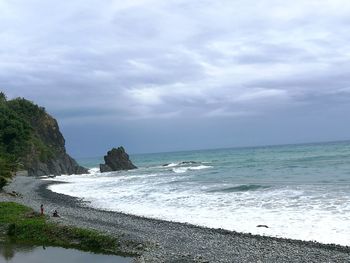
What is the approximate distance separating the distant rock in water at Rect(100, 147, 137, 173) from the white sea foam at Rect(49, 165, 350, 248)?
2555 inches

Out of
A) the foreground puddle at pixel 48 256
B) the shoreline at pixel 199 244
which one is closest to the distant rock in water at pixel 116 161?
the shoreline at pixel 199 244

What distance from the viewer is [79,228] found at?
2116cm

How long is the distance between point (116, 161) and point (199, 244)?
295 ft

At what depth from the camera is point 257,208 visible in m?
27.7

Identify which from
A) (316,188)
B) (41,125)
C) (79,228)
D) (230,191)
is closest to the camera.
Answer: (79,228)

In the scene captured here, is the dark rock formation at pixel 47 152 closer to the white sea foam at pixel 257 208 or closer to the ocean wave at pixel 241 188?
the white sea foam at pixel 257 208

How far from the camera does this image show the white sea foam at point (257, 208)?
21.1 meters

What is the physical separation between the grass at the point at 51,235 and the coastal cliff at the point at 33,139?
157 ft

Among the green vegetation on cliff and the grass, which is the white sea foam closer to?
the grass

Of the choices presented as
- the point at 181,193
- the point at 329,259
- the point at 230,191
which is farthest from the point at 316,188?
the point at 329,259

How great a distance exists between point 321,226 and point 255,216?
15.2 ft

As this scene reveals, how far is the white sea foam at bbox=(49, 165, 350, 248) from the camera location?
21.1m

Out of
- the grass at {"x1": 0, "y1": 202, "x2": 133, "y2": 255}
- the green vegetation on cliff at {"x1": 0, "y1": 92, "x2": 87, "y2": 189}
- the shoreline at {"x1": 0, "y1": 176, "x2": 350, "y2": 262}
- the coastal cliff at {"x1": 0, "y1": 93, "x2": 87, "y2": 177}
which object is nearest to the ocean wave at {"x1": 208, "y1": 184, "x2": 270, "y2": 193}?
the shoreline at {"x1": 0, "y1": 176, "x2": 350, "y2": 262}

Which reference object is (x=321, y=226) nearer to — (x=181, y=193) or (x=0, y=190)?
(x=181, y=193)
